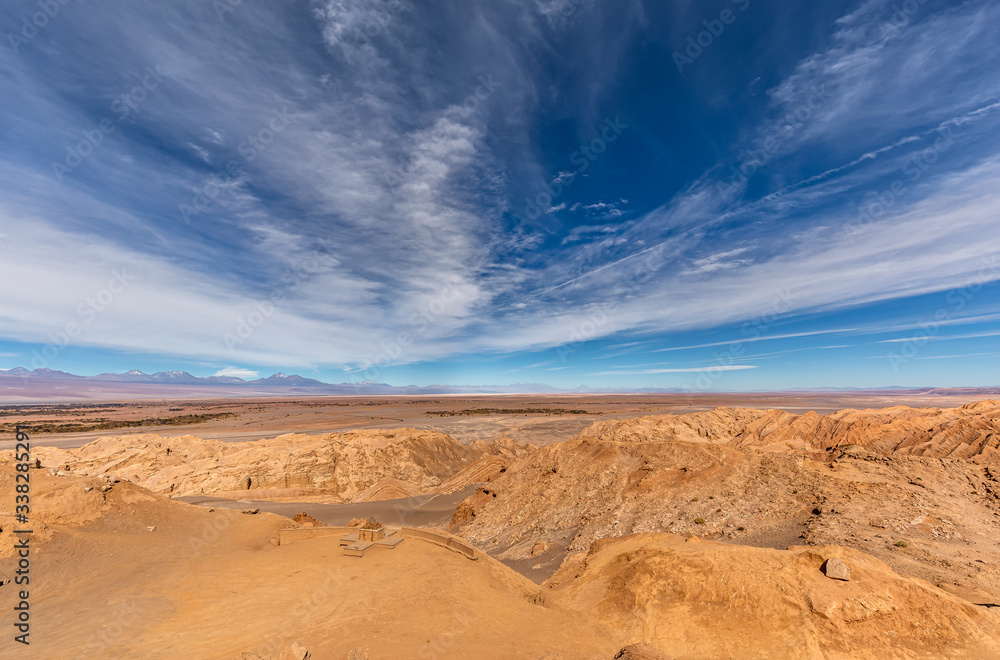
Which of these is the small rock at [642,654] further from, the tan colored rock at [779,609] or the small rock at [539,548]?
the small rock at [539,548]

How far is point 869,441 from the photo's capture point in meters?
36.5

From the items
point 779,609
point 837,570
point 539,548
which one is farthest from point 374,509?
point 837,570

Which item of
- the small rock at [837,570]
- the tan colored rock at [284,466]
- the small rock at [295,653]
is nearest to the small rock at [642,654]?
the small rock at [837,570]

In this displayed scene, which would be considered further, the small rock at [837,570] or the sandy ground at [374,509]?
the sandy ground at [374,509]

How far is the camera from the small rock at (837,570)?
11.4 m

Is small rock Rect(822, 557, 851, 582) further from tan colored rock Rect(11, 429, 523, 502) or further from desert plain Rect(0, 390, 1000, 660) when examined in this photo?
tan colored rock Rect(11, 429, 523, 502)

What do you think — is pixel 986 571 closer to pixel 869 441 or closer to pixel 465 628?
pixel 465 628

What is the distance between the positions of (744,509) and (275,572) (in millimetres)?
21590

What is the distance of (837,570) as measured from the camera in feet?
37.7

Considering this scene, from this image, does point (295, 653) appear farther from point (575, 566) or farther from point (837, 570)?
point (837, 570)

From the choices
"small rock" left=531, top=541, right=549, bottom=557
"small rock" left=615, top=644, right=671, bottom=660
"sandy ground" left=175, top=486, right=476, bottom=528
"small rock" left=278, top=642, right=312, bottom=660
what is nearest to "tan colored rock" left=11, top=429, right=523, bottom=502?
"sandy ground" left=175, top=486, right=476, bottom=528

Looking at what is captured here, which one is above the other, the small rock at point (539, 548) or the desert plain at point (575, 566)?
the desert plain at point (575, 566)

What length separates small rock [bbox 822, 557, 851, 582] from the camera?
11422 mm

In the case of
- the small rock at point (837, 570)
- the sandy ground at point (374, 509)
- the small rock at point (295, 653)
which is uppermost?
the small rock at point (295, 653)
